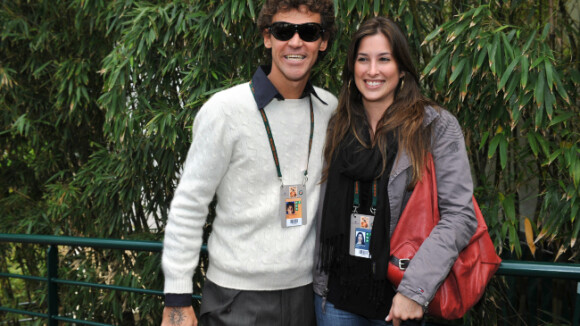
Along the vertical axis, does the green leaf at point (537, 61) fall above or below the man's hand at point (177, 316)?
above

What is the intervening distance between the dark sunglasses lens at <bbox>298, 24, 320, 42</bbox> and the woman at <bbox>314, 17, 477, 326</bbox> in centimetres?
12

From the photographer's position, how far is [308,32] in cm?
168

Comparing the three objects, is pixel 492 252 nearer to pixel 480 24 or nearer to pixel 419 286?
pixel 419 286

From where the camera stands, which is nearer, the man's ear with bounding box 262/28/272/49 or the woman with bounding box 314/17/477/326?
the woman with bounding box 314/17/477/326

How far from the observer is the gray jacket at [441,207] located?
1.40m

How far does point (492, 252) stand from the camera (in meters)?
1.50

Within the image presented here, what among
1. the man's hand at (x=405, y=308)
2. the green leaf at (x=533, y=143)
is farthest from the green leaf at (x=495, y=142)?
the man's hand at (x=405, y=308)

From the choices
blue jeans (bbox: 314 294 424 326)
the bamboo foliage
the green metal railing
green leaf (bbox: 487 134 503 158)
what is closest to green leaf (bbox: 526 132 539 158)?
the bamboo foliage

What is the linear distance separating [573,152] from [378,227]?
1.26 metres

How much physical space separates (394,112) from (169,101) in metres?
2.09

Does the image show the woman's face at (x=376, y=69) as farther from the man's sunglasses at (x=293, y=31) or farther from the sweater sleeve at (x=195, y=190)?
the sweater sleeve at (x=195, y=190)

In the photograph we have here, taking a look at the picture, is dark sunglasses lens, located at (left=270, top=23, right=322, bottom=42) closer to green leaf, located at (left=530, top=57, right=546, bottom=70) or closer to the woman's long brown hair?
the woman's long brown hair

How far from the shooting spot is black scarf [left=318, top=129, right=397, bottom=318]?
1.52 m

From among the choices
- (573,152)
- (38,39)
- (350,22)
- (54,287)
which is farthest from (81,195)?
(573,152)
